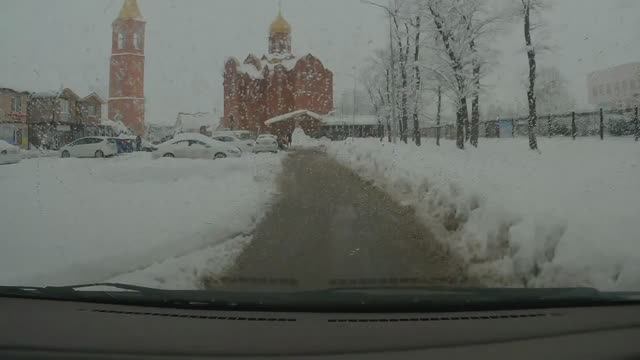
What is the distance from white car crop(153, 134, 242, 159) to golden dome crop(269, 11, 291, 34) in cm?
186

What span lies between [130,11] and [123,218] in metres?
2.47

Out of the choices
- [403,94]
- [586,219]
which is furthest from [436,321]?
[403,94]

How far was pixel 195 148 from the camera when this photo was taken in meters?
7.12

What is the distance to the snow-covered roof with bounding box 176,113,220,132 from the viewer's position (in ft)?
19.9

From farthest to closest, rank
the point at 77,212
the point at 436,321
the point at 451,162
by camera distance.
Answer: the point at 451,162
the point at 77,212
the point at 436,321

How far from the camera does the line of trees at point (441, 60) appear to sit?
7242 mm

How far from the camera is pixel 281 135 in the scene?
7230 millimetres

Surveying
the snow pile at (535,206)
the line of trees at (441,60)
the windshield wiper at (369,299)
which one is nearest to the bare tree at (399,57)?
the line of trees at (441,60)

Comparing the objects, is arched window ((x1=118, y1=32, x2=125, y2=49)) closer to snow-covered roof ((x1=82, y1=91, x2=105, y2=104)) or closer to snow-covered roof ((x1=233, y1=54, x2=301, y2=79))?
snow-covered roof ((x1=82, y1=91, x2=105, y2=104))

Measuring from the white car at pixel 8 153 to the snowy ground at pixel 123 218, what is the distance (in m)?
0.12

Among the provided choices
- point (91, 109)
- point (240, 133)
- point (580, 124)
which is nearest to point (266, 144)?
point (240, 133)

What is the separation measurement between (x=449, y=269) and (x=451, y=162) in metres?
4.50

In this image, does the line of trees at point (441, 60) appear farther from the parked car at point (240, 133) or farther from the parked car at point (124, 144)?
the parked car at point (124, 144)

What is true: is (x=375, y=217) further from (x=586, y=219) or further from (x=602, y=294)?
(x=602, y=294)
